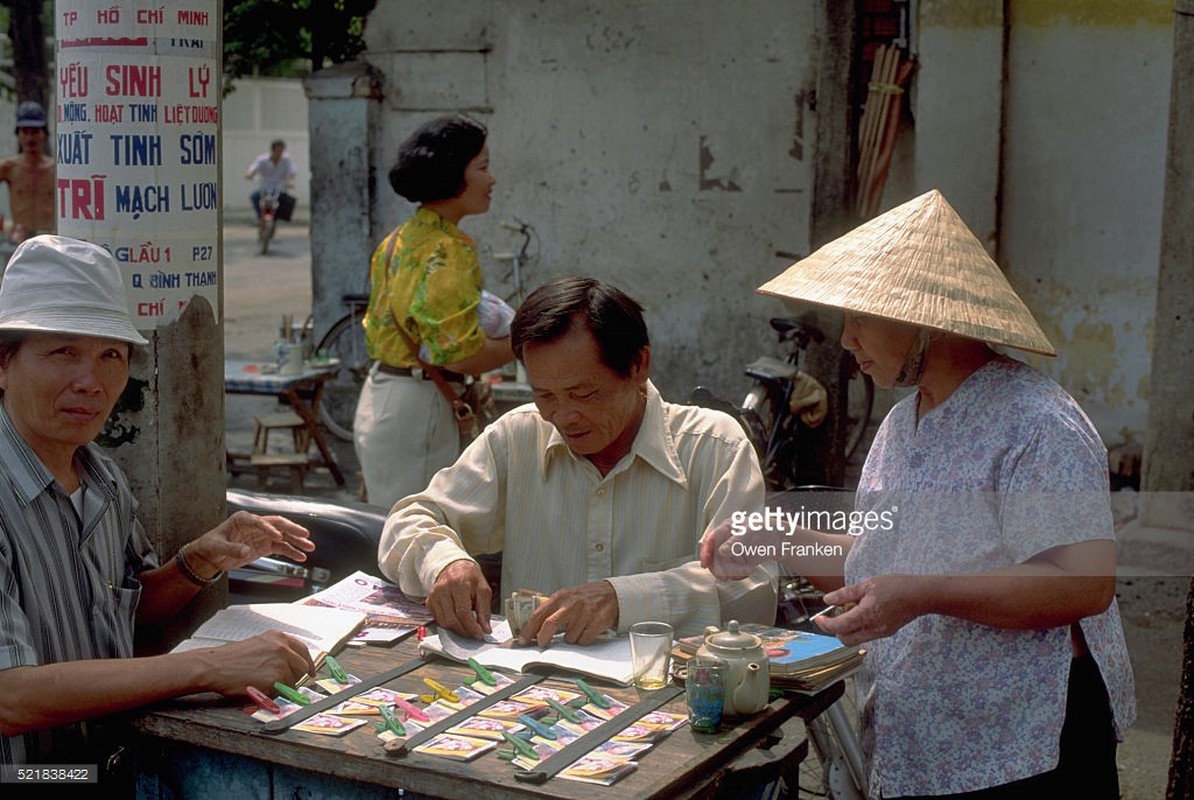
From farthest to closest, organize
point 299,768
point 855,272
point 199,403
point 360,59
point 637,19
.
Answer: point 360,59
point 637,19
point 199,403
point 855,272
point 299,768

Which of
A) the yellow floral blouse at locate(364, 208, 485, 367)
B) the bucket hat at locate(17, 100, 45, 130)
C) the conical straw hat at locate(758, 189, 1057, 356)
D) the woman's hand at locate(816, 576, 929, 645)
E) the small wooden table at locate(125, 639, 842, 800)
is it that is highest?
the bucket hat at locate(17, 100, 45, 130)

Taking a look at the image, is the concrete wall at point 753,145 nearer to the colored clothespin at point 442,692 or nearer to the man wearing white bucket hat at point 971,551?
the man wearing white bucket hat at point 971,551

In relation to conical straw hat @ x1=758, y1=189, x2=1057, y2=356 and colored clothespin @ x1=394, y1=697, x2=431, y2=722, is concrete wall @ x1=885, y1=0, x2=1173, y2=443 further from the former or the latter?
colored clothespin @ x1=394, y1=697, x2=431, y2=722

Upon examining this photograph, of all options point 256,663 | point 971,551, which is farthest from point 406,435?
point 971,551

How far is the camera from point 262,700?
2529mm

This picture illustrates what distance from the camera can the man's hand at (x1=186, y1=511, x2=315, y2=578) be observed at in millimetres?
3076

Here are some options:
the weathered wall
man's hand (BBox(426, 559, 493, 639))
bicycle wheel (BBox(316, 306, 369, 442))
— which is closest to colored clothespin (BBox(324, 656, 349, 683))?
man's hand (BBox(426, 559, 493, 639))

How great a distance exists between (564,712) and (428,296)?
248 cm

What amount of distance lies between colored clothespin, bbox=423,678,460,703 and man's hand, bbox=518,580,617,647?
0.79ft

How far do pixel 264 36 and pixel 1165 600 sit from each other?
9.54m

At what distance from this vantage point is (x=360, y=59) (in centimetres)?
913

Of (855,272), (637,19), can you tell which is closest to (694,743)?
(855,272)

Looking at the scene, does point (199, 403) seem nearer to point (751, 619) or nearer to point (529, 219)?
point (751, 619)

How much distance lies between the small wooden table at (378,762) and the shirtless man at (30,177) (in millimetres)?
8291
